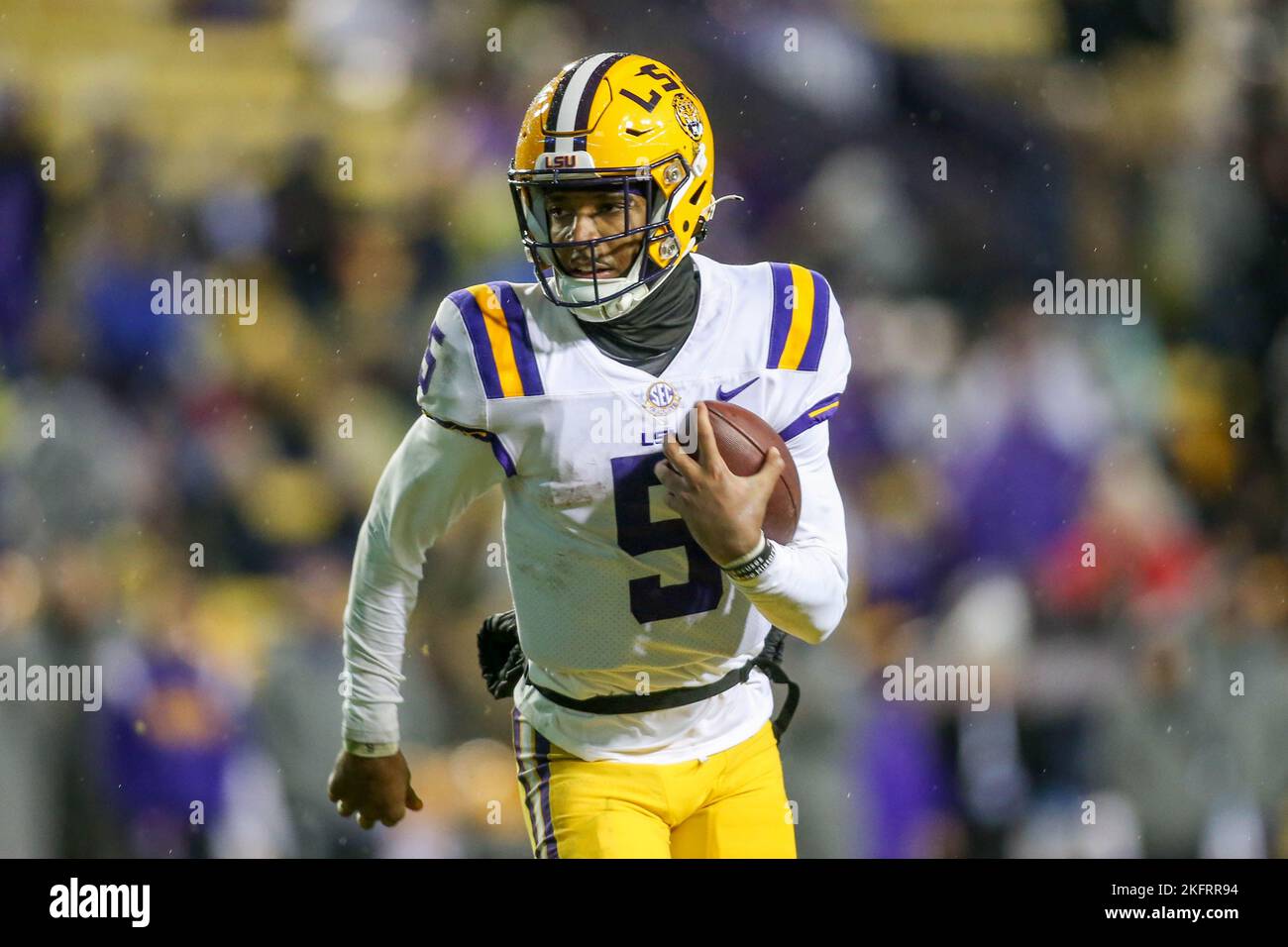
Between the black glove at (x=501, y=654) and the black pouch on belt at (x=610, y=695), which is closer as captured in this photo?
the black pouch on belt at (x=610, y=695)

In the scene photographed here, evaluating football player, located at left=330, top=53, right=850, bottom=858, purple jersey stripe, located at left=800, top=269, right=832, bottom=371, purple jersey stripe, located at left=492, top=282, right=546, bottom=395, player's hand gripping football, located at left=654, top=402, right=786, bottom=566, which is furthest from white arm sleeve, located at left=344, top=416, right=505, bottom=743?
purple jersey stripe, located at left=800, top=269, right=832, bottom=371

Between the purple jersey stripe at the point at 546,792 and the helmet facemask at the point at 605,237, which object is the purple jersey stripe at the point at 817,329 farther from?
the purple jersey stripe at the point at 546,792

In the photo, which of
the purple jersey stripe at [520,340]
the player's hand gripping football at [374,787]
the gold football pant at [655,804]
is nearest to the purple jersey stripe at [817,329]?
the purple jersey stripe at [520,340]

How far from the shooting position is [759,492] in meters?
2.02

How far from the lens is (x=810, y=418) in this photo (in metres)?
2.24

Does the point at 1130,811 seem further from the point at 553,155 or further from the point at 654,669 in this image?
the point at 553,155

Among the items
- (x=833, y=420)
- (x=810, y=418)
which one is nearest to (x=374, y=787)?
(x=810, y=418)

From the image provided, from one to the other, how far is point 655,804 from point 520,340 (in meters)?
0.68

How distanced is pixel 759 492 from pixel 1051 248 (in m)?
2.19

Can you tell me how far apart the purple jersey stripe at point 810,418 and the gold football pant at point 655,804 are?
45cm

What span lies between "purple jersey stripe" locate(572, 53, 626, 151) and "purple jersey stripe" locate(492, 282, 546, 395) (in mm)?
229

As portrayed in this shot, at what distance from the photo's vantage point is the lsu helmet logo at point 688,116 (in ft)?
7.44

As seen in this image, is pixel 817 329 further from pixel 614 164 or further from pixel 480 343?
pixel 480 343

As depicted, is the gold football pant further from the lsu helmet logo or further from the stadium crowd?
the stadium crowd
